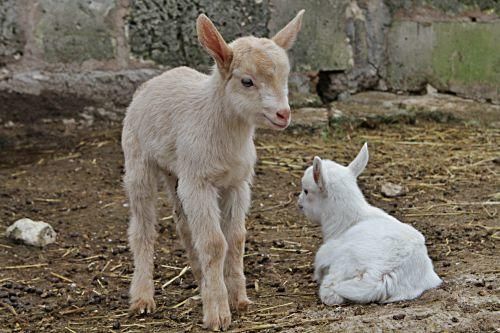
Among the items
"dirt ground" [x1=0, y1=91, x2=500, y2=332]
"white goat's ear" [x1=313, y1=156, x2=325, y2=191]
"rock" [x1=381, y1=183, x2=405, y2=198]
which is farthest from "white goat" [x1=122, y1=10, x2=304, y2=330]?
"rock" [x1=381, y1=183, x2=405, y2=198]

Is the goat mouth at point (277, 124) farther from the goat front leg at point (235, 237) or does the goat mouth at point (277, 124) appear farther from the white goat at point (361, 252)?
the white goat at point (361, 252)

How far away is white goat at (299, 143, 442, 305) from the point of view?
14.1ft

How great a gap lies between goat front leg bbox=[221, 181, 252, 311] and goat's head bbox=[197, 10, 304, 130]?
→ 43cm

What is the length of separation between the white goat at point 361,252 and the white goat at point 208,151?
0.47 m

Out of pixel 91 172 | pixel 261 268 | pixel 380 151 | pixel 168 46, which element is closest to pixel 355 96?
pixel 380 151

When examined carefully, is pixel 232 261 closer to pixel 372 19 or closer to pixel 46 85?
pixel 46 85

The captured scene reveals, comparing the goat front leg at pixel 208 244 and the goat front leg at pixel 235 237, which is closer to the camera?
the goat front leg at pixel 208 244

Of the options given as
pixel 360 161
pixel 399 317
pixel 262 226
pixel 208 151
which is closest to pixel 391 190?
pixel 262 226

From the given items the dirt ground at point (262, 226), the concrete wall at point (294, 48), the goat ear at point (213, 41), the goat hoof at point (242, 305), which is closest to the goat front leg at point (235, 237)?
the goat hoof at point (242, 305)

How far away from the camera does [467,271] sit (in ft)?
15.1

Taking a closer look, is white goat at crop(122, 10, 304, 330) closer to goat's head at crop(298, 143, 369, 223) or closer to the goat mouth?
the goat mouth

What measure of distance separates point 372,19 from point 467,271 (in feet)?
12.8

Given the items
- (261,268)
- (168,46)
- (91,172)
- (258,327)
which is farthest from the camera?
(168,46)

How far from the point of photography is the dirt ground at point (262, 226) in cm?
430
